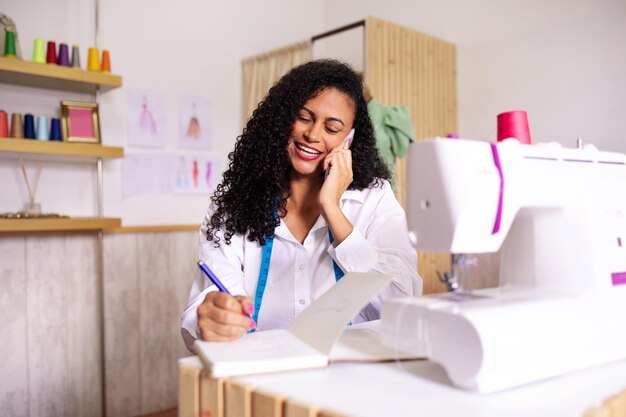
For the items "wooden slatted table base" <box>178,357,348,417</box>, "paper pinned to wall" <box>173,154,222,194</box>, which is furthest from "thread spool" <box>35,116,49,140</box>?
"wooden slatted table base" <box>178,357,348,417</box>

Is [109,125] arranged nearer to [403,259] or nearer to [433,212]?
[403,259]

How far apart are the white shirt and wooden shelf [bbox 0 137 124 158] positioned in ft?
4.53

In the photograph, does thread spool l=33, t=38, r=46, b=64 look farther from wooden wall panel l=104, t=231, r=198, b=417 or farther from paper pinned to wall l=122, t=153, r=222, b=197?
wooden wall panel l=104, t=231, r=198, b=417

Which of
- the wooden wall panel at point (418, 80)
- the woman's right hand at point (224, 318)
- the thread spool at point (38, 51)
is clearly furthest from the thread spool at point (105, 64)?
the woman's right hand at point (224, 318)

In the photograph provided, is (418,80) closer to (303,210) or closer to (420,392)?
(303,210)

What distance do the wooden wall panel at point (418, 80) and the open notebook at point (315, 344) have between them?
7.48 feet

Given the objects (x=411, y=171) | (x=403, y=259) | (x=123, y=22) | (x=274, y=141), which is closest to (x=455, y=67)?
(x=123, y=22)

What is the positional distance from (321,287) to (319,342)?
0.60m

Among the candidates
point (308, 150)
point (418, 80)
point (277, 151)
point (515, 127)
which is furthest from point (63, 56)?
point (515, 127)

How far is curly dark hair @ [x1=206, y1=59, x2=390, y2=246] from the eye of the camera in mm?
1551

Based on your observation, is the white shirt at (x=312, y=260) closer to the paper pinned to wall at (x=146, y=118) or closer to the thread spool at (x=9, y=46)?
the thread spool at (x=9, y=46)

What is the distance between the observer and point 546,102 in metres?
3.07

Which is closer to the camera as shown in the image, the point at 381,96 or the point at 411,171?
the point at 411,171

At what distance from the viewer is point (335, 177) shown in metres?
1.45
